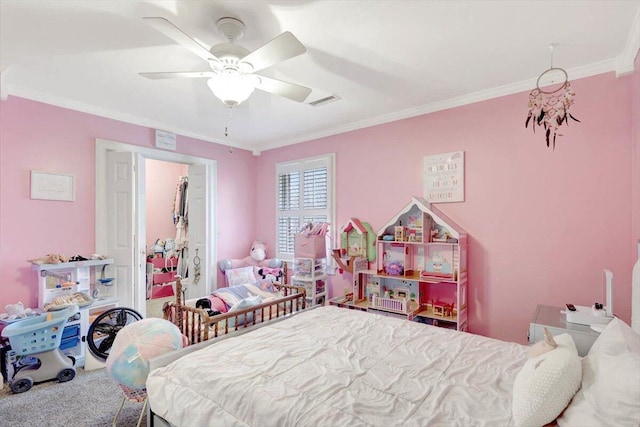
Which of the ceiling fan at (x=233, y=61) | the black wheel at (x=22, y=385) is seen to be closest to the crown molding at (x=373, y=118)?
the ceiling fan at (x=233, y=61)

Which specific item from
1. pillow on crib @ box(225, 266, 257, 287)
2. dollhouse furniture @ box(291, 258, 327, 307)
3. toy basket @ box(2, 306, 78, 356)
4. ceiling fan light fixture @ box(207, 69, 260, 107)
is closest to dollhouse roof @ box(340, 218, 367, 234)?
dollhouse furniture @ box(291, 258, 327, 307)

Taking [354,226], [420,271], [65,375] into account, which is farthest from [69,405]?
[420,271]

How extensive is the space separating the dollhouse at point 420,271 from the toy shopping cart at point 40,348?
265cm

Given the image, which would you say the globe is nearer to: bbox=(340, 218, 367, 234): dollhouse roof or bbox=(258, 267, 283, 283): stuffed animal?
bbox=(340, 218, 367, 234): dollhouse roof

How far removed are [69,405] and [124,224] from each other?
1.72 metres

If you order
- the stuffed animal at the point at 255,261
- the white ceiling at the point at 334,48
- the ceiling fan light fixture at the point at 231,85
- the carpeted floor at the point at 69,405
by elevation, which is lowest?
the carpeted floor at the point at 69,405

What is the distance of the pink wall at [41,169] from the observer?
9.18ft

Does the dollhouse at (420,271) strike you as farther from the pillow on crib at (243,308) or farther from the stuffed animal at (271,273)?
the pillow on crib at (243,308)

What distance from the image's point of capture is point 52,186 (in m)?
3.04

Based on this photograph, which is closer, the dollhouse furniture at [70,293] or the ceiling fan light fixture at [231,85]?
the ceiling fan light fixture at [231,85]

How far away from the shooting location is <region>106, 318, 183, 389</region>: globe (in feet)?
5.64

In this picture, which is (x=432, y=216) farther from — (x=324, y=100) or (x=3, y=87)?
(x=3, y=87)

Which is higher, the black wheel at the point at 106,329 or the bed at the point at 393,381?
the bed at the point at 393,381

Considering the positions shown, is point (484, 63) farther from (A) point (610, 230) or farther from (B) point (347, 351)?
(B) point (347, 351)
